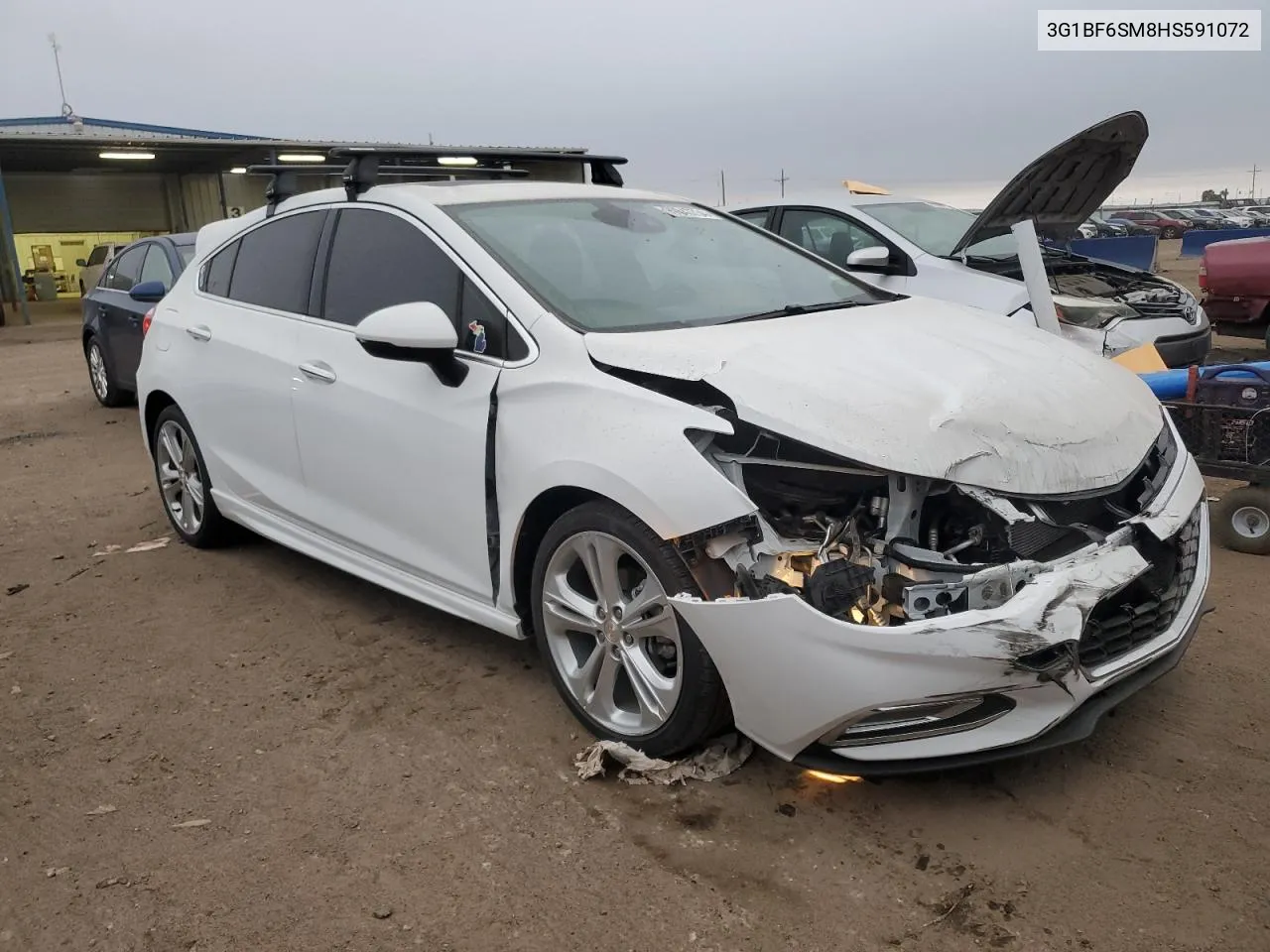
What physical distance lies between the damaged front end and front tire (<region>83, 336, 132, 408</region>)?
8.75 meters

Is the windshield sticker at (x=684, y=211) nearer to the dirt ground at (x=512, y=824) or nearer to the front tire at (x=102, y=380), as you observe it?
the dirt ground at (x=512, y=824)

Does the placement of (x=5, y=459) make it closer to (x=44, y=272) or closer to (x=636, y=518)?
(x=636, y=518)

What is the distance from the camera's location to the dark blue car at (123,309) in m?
8.67

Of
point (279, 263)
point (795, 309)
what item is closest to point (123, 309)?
point (279, 263)

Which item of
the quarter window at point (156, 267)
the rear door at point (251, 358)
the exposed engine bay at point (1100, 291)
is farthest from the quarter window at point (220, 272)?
the exposed engine bay at point (1100, 291)

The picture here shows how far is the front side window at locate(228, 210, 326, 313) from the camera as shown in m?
4.16

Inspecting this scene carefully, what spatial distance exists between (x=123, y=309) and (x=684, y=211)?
6525 mm

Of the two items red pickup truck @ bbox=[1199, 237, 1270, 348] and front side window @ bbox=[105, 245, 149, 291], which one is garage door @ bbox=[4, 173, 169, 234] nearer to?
front side window @ bbox=[105, 245, 149, 291]

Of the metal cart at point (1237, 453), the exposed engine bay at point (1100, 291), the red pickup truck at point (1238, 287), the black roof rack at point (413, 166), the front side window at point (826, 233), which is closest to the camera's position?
the black roof rack at point (413, 166)

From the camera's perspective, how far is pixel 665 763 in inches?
115

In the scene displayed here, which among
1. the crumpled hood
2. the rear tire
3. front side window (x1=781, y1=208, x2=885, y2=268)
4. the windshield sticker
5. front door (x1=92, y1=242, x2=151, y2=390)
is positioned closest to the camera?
the crumpled hood

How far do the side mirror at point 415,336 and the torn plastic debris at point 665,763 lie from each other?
4.07 ft

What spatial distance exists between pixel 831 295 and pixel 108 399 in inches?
Result: 338

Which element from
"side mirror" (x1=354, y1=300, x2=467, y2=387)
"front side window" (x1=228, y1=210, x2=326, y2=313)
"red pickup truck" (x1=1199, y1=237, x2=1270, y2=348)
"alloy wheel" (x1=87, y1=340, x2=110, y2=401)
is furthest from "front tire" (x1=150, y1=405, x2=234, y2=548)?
"red pickup truck" (x1=1199, y1=237, x2=1270, y2=348)
